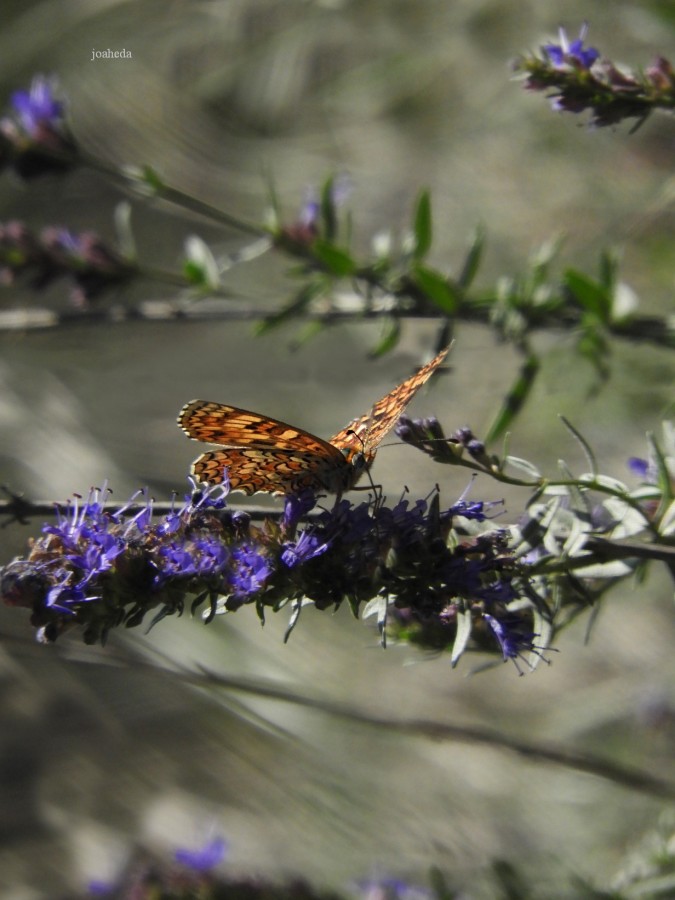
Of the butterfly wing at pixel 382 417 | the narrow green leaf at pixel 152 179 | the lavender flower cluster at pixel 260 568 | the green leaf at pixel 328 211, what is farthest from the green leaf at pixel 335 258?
Result: the lavender flower cluster at pixel 260 568

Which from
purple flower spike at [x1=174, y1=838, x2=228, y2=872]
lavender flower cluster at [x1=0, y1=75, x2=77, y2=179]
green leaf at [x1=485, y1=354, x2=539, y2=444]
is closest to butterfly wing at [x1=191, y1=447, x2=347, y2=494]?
green leaf at [x1=485, y1=354, x2=539, y2=444]

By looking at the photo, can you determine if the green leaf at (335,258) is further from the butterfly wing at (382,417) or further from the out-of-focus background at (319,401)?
the out-of-focus background at (319,401)

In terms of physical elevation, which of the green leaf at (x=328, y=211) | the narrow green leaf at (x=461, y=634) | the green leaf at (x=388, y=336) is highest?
the green leaf at (x=328, y=211)

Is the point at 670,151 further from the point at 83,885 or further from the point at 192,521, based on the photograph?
the point at 83,885

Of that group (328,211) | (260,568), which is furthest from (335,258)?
(260,568)

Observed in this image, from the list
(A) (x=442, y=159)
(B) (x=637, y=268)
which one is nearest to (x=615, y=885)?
(B) (x=637, y=268)

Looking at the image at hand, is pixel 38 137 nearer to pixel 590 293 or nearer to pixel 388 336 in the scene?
pixel 388 336

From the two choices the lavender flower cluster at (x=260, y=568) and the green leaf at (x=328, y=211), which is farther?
the green leaf at (x=328, y=211)

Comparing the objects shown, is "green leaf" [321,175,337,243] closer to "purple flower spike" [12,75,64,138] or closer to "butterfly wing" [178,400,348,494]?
"purple flower spike" [12,75,64,138]
